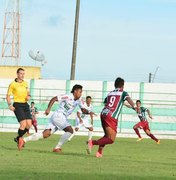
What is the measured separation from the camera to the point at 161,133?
4409 centimetres

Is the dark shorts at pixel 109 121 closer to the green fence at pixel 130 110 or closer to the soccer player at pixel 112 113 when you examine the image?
the soccer player at pixel 112 113

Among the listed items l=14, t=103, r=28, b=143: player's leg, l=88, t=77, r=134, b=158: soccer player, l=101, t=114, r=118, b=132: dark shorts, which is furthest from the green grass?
l=14, t=103, r=28, b=143: player's leg

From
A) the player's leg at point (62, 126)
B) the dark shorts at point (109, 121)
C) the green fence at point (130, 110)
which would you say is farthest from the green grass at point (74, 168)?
the green fence at point (130, 110)

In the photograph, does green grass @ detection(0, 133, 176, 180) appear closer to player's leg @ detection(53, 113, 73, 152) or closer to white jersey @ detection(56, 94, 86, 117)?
player's leg @ detection(53, 113, 73, 152)

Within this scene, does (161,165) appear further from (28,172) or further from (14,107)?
(14,107)

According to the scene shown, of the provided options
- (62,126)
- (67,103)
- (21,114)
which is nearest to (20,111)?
(21,114)

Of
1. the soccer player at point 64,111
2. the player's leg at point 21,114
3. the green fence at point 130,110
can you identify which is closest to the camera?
the soccer player at point 64,111

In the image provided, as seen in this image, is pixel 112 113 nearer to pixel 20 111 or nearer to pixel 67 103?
pixel 67 103

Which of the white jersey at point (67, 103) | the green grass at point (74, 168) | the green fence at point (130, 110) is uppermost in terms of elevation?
the white jersey at point (67, 103)

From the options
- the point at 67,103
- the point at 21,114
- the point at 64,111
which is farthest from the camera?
the point at 21,114

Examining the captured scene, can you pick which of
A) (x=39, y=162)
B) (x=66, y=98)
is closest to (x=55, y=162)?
(x=39, y=162)

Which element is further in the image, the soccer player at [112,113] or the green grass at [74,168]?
the soccer player at [112,113]

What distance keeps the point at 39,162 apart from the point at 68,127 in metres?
4.44

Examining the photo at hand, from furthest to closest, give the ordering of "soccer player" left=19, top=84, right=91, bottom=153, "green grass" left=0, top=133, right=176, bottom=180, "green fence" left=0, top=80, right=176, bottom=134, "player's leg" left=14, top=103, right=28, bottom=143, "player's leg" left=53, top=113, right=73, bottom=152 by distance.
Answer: "green fence" left=0, top=80, right=176, bottom=134 < "player's leg" left=14, top=103, right=28, bottom=143 < "player's leg" left=53, top=113, right=73, bottom=152 < "soccer player" left=19, top=84, right=91, bottom=153 < "green grass" left=0, top=133, right=176, bottom=180
